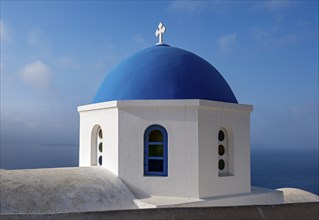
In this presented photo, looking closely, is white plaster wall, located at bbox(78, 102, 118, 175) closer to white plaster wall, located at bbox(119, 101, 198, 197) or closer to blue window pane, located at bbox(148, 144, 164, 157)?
white plaster wall, located at bbox(119, 101, 198, 197)

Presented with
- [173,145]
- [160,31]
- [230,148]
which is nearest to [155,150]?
[173,145]

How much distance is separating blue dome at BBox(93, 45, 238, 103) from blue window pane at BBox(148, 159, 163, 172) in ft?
4.58

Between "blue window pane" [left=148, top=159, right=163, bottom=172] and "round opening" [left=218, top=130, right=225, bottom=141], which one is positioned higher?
"round opening" [left=218, top=130, right=225, bottom=141]

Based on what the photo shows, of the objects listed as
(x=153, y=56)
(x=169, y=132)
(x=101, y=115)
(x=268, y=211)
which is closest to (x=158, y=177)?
(x=169, y=132)

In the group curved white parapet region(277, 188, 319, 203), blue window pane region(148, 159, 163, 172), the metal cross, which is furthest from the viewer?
curved white parapet region(277, 188, 319, 203)

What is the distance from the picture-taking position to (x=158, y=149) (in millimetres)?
7625

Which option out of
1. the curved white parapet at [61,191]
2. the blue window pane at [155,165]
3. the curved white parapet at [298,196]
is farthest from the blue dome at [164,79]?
the curved white parapet at [298,196]

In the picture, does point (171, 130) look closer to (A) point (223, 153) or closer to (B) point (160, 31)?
(A) point (223, 153)

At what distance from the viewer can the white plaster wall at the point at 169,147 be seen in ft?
24.2

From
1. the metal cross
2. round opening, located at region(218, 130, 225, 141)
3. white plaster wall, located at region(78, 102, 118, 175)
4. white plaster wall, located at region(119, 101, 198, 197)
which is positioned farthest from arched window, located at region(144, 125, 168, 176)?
the metal cross

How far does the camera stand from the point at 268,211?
326 centimetres

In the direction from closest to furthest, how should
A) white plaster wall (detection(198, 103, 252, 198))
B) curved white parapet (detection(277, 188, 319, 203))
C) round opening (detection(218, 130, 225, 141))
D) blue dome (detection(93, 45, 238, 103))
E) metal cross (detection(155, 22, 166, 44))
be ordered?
white plaster wall (detection(198, 103, 252, 198))
blue dome (detection(93, 45, 238, 103))
round opening (detection(218, 130, 225, 141))
metal cross (detection(155, 22, 166, 44))
curved white parapet (detection(277, 188, 319, 203))

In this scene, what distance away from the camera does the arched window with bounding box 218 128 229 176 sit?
8266 millimetres

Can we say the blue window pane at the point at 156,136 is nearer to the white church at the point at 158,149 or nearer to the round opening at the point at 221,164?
the white church at the point at 158,149
